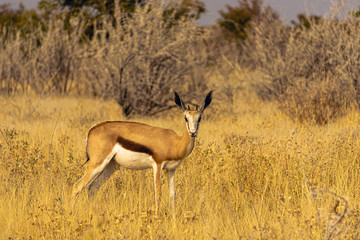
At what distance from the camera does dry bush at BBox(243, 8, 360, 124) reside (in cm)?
1020

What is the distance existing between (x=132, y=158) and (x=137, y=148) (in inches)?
4.6

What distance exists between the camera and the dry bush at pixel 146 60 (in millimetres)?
11336

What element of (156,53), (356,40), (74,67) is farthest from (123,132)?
(74,67)

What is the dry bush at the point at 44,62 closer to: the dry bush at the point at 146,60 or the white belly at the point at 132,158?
the dry bush at the point at 146,60

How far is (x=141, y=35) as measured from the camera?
447 inches

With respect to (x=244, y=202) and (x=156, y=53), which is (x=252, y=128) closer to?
(x=156, y=53)

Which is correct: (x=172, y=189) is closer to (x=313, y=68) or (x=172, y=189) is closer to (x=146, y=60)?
(x=146, y=60)

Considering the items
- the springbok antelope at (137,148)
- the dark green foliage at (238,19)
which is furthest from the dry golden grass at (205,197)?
the dark green foliage at (238,19)

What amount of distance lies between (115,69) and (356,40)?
A: 604 centimetres

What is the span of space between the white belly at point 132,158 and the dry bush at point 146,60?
21.0ft

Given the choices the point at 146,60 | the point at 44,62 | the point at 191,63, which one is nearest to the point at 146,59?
the point at 146,60

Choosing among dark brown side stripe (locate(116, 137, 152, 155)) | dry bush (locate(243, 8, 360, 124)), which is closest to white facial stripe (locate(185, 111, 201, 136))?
dark brown side stripe (locate(116, 137, 152, 155))

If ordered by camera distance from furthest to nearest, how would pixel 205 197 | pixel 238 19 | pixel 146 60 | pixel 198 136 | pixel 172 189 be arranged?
1. pixel 238 19
2. pixel 146 60
3. pixel 198 136
4. pixel 205 197
5. pixel 172 189

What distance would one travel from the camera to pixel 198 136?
27.8ft
